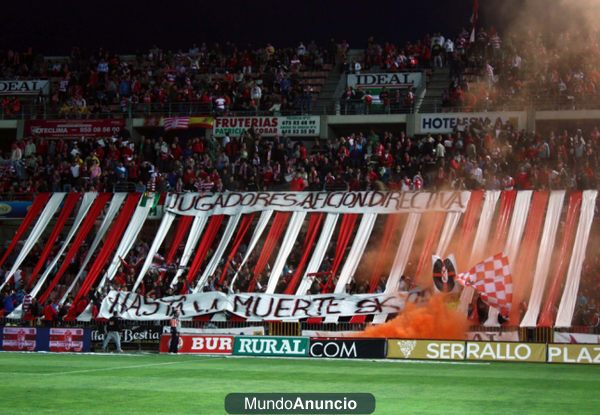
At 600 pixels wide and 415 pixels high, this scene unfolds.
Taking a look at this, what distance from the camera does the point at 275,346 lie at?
22.1 m

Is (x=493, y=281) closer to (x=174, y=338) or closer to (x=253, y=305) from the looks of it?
(x=253, y=305)

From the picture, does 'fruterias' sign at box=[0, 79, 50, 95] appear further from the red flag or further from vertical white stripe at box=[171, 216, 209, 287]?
the red flag

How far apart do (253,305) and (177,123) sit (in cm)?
1272

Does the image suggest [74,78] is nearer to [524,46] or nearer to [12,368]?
[524,46]

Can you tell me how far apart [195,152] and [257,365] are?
627 inches

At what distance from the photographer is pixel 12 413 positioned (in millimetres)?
11375

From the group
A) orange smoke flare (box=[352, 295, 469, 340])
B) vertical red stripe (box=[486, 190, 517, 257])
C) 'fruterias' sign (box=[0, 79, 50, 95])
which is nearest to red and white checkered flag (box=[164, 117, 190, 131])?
'fruterias' sign (box=[0, 79, 50, 95])

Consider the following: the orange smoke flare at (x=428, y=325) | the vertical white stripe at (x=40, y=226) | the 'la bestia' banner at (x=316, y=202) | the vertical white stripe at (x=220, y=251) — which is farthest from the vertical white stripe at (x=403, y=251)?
the vertical white stripe at (x=40, y=226)

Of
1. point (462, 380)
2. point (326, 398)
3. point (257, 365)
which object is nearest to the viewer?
point (326, 398)

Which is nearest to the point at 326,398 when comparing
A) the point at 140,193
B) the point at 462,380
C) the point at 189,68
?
the point at 462,380

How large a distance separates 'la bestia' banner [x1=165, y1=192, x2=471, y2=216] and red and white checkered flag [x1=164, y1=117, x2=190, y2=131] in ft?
21.3

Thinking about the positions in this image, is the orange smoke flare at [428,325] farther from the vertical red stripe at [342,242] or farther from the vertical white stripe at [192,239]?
the vertical white stripe at [192,239]

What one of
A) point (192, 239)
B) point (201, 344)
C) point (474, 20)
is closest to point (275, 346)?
point (201, 344)

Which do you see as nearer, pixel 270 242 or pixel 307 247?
pixel 307 247
